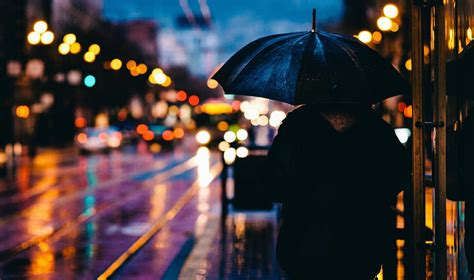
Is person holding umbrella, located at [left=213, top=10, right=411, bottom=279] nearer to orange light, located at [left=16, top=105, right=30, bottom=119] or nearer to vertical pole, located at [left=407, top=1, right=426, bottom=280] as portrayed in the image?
vertical pole, located at [left=407, top=1, right=426, bottom=280]

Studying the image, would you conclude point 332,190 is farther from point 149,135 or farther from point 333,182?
point 149,135

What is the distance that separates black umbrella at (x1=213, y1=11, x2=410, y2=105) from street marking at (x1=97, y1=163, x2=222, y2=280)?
4.86 meters

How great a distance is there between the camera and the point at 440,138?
6.17 m

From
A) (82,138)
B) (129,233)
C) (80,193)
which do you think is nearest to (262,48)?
(129,233)

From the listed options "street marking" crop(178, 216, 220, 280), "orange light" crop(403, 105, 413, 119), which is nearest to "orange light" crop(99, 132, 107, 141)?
"orange light" crop(403, 105, 413, 119)

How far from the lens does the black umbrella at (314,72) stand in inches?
248

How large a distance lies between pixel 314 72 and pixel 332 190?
33.2 inches

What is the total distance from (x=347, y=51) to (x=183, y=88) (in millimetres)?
134794

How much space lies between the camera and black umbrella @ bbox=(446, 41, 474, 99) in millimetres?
6641

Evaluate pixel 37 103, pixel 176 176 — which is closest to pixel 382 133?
pixel 176 176

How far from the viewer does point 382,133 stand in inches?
241

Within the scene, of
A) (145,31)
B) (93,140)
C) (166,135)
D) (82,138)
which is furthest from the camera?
(145,31)

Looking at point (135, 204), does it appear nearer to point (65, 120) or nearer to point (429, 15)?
point (429, 15)

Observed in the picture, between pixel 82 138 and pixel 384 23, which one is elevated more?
pixel 384 23
